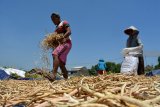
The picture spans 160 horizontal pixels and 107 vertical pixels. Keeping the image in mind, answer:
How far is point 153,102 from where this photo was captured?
2.72ft

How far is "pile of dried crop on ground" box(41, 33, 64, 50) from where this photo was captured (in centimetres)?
591

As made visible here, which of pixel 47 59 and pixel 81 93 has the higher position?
pixel 47 59

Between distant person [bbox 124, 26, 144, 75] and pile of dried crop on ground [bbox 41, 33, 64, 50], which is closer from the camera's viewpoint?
pile of dried crop on ground [bbox 41, 33, 64, 50]

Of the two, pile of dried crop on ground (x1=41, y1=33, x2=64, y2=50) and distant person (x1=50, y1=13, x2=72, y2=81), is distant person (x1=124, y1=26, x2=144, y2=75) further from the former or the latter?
pile of dried crop on ground (x1=41, y1=33, x2=64, y2=50)

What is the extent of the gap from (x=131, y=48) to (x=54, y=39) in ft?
4.90

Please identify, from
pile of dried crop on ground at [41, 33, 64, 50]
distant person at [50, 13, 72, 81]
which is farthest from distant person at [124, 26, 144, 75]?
pile of dried crop on ground at [41, 33, 64, 50]

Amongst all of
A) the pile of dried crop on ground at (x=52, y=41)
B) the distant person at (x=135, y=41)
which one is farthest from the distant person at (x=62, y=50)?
the distant person at (x=135, y=41)

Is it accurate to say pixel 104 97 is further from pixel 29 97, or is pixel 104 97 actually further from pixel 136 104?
pixel 29 97

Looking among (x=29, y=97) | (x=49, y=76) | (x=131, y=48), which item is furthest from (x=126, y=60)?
(x=29, y=97)

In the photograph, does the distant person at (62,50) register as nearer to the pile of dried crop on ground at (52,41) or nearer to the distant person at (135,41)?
the pile of dried crop on ground at (52,41)

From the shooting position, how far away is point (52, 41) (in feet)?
19.7

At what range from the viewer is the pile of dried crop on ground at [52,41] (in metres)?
5.91

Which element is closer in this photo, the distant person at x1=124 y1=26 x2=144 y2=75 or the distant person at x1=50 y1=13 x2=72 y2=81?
the distant person at x1=50 y1=13 x2=72 y2=81

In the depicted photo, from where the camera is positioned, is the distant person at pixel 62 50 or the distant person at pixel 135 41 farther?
the distant person at pixel 135 41
